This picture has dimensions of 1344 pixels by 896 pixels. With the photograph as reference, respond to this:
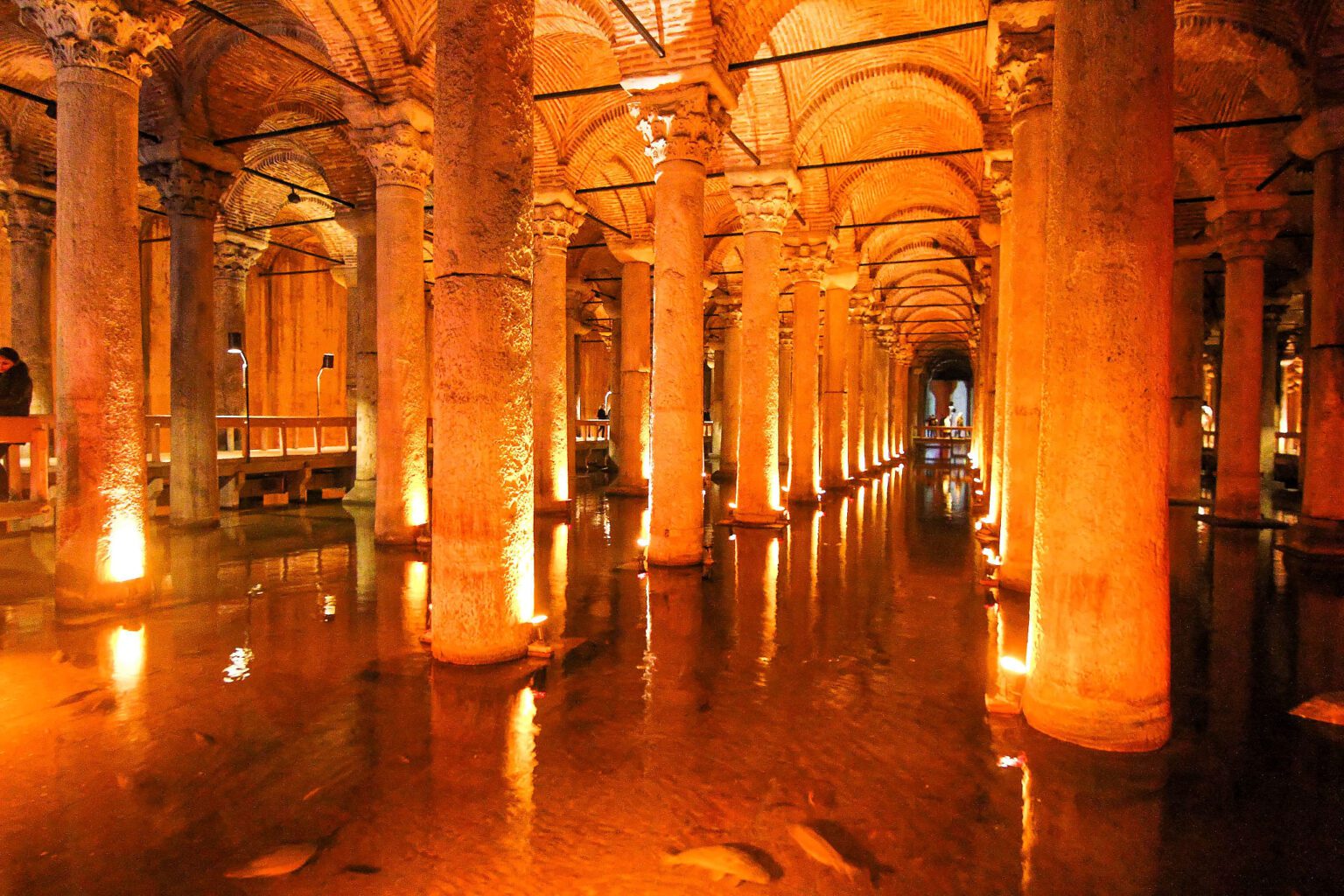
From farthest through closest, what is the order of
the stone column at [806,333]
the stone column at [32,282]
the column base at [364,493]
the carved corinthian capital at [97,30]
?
the stone column at [806,333] < the column base at [364,493] < the stone column at [32,282] < the carved corinthian capital at [97,30]

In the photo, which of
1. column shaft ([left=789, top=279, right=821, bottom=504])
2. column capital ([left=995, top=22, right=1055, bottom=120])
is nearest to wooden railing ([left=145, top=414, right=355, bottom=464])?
column shaft ([left=789, top=279, right=821, bottom=504])

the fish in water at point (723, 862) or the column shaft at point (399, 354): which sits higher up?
the column shaft at point (399, 354)

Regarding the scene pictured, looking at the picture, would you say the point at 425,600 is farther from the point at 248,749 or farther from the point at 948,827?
the point at 948,827

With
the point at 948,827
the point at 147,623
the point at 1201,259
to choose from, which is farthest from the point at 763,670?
the point at 1201,259

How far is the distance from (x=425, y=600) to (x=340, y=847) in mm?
3901

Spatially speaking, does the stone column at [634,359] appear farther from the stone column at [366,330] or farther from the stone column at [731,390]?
the stone column at [366,330]

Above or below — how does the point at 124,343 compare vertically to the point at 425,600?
above

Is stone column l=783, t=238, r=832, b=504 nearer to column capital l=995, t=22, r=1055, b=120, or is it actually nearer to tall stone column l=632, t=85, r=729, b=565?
tall stone column l=632, t=85, r=729, b=565

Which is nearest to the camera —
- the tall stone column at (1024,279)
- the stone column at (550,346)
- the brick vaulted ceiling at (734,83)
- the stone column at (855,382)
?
the tall stone column at (1024,279)

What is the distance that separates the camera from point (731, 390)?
16.8m

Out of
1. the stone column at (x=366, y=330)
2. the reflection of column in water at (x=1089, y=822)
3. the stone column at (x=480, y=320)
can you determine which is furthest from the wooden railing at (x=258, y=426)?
the reflection of column in water at (x=1089, y=822)

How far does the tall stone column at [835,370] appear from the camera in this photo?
15.7 meters

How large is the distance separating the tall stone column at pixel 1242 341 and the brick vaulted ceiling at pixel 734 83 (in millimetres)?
586

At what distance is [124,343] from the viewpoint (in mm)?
6086
